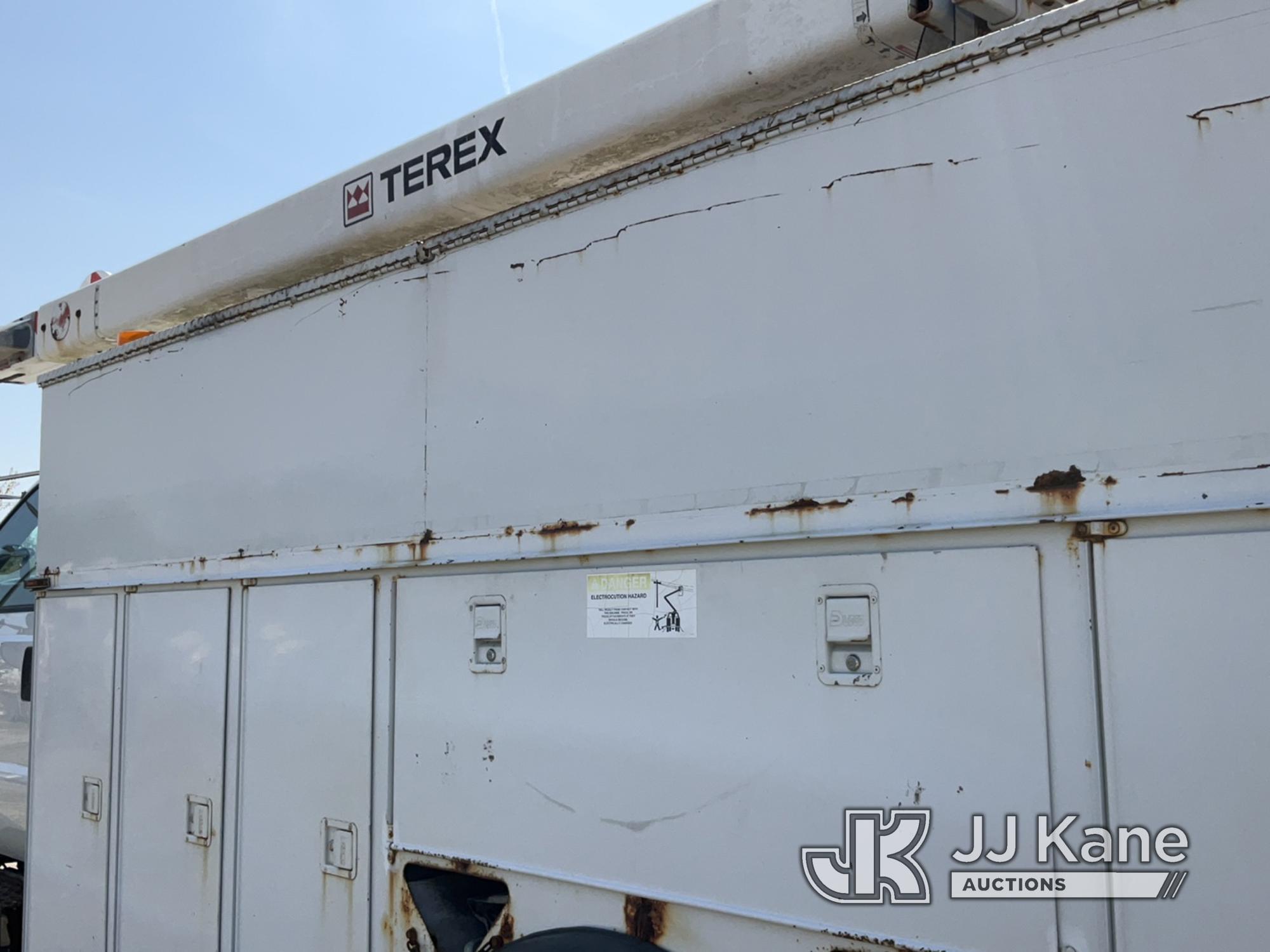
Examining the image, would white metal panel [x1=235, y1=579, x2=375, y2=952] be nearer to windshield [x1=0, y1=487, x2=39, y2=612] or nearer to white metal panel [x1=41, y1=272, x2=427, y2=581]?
white metal panel [x1=41, y1=272, x2=427, y2=581]

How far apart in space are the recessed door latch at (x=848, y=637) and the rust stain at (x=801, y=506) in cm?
15

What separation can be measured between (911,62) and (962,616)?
105 cm

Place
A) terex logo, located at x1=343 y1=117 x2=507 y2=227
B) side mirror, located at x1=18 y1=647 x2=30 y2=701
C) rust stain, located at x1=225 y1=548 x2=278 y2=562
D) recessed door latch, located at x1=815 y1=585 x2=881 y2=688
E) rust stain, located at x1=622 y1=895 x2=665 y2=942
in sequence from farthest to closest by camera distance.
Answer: side mirror, located at x1=18 y1=647 x2=30 y2=701, rust stain, located at x1=225 y1=548 x2=278 y2=562, terex logo, located at x1=343 y1=117 x2=507 y2=227, rust stain, located at x1=622 y1=895 x2=665 y2=942, recessed door latch, located at x1=815 y1=585 x2=881 y2=688

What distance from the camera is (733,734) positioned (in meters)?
2.25

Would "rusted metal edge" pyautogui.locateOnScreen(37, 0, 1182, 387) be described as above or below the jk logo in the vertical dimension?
above

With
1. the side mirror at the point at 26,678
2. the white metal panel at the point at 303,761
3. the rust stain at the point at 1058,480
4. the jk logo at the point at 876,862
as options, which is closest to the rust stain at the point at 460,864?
the white metal panel at the point at 303,761

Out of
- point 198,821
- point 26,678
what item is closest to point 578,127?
point 198,821

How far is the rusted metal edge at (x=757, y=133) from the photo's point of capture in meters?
1.97

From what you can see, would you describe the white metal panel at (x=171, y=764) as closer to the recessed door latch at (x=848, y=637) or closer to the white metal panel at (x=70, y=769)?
the white metal panel at (x=70, y=769)

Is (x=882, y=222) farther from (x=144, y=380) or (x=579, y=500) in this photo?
(x=144, y=380)

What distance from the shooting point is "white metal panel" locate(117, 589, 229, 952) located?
3.51 metres

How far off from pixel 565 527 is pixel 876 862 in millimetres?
1008

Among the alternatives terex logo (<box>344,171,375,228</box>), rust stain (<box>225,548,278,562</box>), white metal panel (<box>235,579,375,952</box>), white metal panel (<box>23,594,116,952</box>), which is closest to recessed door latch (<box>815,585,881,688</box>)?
white metal panel (<box>235,579,375,952</box>)

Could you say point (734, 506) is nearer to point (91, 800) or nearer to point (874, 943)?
point (874, 943)
